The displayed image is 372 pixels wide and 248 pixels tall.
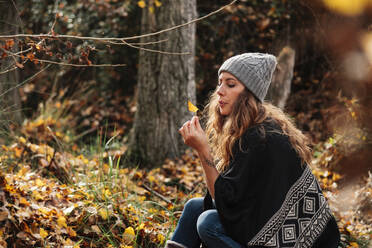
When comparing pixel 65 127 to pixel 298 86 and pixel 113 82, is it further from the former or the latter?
pixel 298 86

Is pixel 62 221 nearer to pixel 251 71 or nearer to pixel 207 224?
pixel 207 224

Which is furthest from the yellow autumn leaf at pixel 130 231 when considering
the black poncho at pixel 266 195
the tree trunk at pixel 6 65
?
the tree trunk at pixel 6 65

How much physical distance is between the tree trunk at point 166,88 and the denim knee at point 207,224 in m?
2.62

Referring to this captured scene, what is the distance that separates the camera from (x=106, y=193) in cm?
336

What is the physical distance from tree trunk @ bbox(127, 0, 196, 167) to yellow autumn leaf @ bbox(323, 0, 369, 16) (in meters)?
1.91

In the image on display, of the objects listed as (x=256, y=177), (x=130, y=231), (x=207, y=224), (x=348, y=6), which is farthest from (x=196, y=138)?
(x=348, y=6)

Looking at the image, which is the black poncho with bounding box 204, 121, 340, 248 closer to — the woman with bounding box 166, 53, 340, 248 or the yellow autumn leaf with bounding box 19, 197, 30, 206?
the woman with bounding box 166, 53, 340, 248

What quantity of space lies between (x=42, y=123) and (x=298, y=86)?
4.32 m

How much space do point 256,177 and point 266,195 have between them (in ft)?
0.38

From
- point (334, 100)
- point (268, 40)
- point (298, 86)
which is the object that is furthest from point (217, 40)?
point (334, 100)

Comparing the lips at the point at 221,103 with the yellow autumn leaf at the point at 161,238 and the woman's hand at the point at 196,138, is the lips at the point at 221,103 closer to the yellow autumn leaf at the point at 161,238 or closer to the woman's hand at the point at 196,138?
the woman's hand at the point at 196,138

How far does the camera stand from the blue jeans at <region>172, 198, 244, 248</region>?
256 centimetres

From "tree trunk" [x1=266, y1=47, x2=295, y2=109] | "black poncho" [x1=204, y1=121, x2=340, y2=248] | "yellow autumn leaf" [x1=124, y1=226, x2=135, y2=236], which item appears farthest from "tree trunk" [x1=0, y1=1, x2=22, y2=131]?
"tree trunk" [x1=266, y1=47, x2=295, y2=109]

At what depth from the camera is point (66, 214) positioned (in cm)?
308
